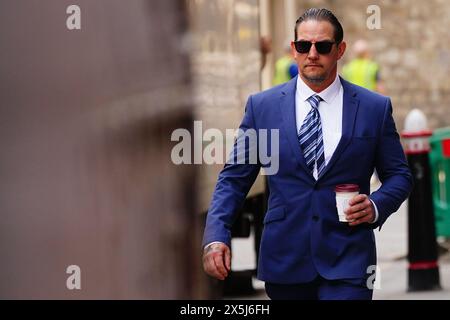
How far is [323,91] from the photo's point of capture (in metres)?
4.66

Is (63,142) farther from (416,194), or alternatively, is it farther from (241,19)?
(416,194)

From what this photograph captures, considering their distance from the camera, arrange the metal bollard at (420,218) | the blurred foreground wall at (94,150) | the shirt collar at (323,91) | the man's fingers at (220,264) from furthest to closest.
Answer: the metal bollard at (420,218) → the shirt collar at (323,91) → the man's fingers at (220,264) → the blurred foreground wall at (94,150)

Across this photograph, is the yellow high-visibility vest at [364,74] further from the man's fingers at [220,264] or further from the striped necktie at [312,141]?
the man's fingers at [220,264]

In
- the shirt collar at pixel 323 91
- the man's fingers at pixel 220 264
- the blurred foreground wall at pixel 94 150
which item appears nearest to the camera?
the blurred foreground wall at pixel 94 150

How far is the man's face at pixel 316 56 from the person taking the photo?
15.0ft

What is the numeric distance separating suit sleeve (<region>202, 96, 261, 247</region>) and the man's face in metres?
0.24

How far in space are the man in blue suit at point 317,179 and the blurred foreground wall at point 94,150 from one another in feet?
1.40

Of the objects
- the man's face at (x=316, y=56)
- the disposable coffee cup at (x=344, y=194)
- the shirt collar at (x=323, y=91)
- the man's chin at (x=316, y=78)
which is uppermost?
the man's face at (x=316, y=56)

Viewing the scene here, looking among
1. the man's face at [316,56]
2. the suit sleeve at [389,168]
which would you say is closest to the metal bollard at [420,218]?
the suit sleeve at [389,168]

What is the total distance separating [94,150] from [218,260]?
0.56 m

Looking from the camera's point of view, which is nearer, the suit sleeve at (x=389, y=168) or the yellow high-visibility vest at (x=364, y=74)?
the suit sleeve at (x=389, y=168)

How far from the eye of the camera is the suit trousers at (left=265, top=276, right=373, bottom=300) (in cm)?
461

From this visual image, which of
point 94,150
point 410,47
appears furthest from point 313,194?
point 410,47
